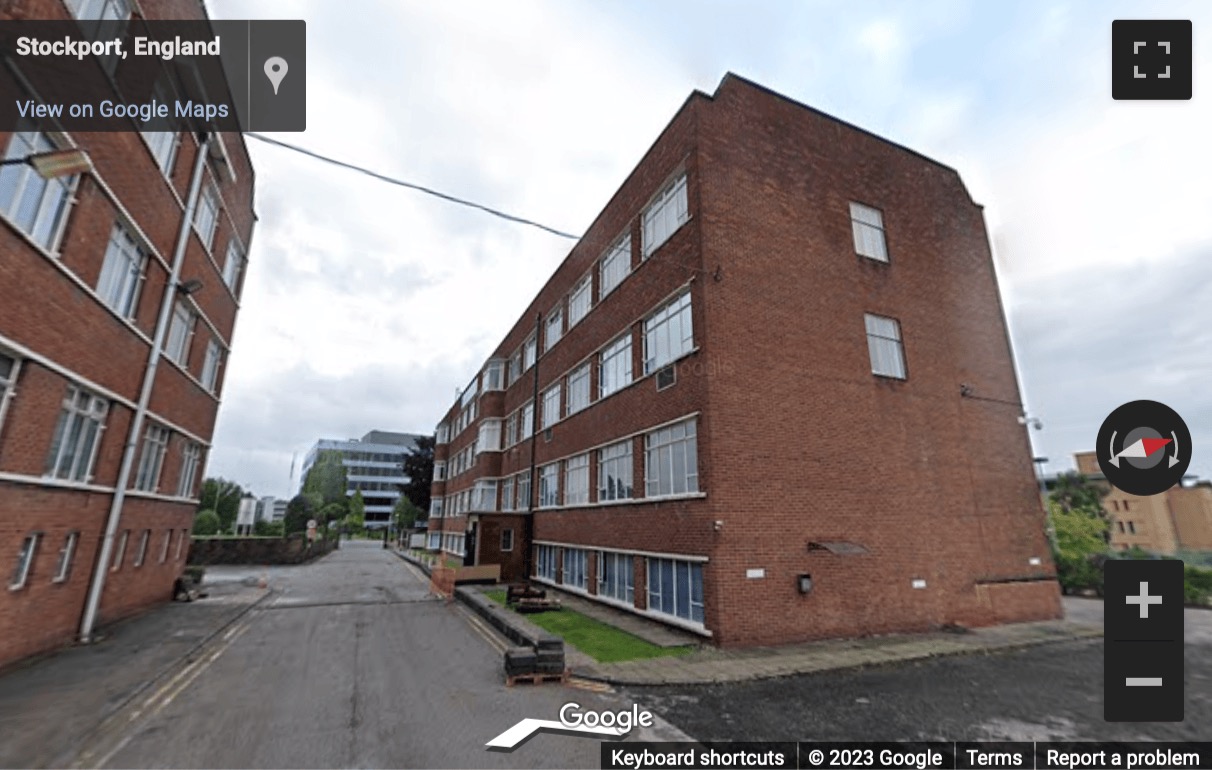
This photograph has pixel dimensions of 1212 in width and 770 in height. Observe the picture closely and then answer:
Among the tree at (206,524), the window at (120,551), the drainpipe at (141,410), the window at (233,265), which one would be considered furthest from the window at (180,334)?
the tree at (206,524)

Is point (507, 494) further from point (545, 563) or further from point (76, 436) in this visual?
point (76, 436)

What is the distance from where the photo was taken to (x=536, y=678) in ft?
30.0

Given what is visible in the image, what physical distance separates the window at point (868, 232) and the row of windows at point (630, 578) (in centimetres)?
1105

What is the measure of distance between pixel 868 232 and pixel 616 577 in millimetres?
13510

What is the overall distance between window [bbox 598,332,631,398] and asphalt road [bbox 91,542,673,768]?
8.78m

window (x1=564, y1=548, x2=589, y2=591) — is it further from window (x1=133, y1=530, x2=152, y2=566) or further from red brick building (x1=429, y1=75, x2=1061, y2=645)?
window (x1=133, y1=530, x2=152, y2=566)

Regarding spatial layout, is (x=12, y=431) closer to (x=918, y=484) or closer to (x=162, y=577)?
(x=162, y=577)

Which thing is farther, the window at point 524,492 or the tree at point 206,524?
the tree at point 206,524

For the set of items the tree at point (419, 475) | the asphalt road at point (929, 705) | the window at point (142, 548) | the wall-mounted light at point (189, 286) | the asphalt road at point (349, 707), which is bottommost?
the asphalt road at point (349, 707)

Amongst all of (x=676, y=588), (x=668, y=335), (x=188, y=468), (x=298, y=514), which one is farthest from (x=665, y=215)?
(x=298, y=514)

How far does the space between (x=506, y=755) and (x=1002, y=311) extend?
2101 centimetres

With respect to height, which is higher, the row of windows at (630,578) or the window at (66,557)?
the window at (66,557)

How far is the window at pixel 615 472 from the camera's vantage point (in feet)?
55.2

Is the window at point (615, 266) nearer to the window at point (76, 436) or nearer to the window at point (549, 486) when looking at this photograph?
the window at point (549, 486)
